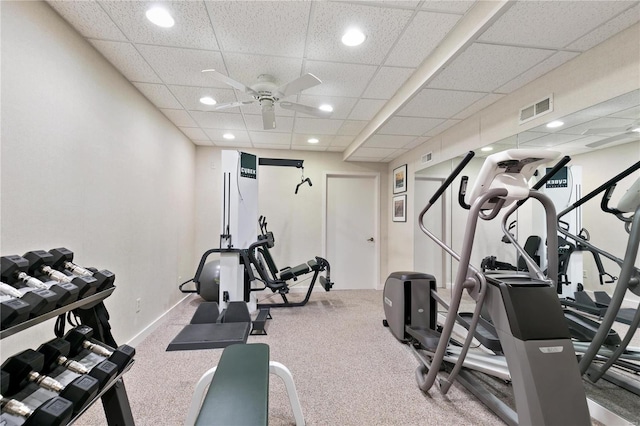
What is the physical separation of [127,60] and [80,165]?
0.98m

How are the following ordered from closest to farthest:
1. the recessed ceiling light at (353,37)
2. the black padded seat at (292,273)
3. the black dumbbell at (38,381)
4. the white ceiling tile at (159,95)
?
the black dumbbell at (38,381) → the recessed ceiling light at (353,37) → the white ceiling tile at (159,95) → the black padded seat at (292,273)

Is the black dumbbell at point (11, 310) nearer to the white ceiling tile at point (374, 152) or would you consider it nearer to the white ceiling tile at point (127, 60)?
the white ceiling tile at point (127, 60)

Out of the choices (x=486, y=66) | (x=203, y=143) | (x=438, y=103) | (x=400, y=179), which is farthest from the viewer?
(x=400, y=179)

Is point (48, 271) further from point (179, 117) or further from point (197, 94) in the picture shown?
point (179, 117)

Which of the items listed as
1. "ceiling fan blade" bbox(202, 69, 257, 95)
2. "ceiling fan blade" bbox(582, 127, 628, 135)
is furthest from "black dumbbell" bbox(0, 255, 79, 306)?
"ceiling fan blade" bbox(582, 127, 628, 135)

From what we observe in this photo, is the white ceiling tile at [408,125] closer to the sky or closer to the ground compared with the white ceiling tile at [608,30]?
closer to the ground

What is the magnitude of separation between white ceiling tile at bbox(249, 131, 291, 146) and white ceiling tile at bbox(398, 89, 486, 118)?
1.95 meters

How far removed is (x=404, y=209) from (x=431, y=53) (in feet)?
9.10

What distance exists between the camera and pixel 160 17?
1736 mm

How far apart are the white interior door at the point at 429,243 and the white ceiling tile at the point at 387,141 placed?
65 centimetres

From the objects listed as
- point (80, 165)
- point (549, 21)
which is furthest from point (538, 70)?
point (80, 165)

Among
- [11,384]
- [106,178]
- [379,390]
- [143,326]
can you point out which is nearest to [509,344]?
[379,390]

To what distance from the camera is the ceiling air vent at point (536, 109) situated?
2120 mm

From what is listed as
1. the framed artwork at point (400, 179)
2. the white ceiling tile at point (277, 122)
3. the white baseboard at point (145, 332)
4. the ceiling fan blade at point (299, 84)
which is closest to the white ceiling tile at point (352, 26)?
the ceiling fan blade at point (299, 84)
